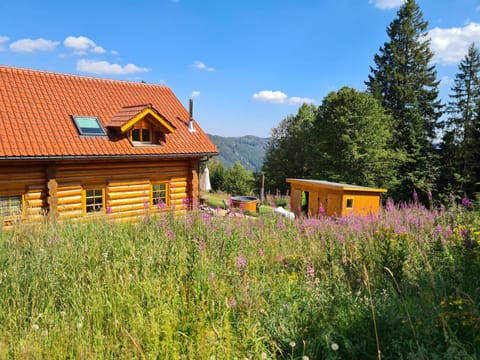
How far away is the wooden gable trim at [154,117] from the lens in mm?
13428

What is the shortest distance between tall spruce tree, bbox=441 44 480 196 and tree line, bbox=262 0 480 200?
0.25 feet

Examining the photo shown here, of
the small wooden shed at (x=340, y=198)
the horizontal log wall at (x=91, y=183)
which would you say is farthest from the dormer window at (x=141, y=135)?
the small wooden shed at (x=340, y=198)

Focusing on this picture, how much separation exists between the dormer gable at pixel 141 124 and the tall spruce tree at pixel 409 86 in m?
26.6

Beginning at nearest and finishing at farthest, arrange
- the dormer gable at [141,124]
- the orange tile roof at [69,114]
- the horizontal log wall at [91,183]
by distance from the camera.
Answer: the horizontal log wall at [91,183] < the orange tile roof at [69,114] < the dormer gable at [141,124]

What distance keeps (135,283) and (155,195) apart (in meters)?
11.8

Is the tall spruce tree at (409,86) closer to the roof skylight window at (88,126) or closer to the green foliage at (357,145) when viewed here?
the green foliage at (357,145)

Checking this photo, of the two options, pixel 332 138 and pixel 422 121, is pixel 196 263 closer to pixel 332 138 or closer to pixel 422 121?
pixel 332 138

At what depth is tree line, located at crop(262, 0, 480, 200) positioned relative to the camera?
30984mm

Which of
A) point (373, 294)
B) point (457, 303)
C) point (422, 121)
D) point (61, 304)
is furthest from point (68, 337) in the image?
point (422, 121)

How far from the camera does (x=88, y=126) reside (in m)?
13.4

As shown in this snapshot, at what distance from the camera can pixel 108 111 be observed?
14.6 metres

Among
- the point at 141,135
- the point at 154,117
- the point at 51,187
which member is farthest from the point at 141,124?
the point at 51,187

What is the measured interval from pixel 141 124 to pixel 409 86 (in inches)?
1180

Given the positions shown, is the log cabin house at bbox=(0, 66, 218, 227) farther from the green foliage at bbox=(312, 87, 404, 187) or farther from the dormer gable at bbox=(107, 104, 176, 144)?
the green foliage at bbox=(312, 87, 404, 187)
